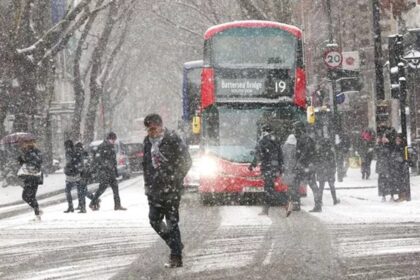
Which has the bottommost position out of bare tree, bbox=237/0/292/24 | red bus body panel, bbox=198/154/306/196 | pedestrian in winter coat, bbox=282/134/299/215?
red bus body panel, bbox=198/154/306/196

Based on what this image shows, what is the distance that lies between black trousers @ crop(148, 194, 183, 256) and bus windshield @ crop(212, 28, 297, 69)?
10508 mm

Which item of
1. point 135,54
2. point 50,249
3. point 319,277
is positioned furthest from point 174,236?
point 135,54

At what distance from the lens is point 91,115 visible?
4238 cm

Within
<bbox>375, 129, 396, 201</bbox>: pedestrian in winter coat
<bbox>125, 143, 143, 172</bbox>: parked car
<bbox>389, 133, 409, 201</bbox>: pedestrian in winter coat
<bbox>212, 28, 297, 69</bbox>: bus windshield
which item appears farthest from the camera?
<bbox>125, 143, 143, 172</bbox>: parked car

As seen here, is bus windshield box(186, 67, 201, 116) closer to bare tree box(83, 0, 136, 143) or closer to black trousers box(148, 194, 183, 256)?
bare tree box(83, 0, 136, 143)

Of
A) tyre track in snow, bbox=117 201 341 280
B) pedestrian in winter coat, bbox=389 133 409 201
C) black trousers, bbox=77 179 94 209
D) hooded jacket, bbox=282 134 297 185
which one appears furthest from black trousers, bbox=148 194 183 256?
pedestrian in winter coat, bbox=389 133 409 201

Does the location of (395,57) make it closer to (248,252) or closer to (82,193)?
(82,193)

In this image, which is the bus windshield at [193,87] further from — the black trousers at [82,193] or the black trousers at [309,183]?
the black trousers at [309,183]

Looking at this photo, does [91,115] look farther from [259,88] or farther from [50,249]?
[50,249]

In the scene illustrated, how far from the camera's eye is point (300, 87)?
19.7 metres

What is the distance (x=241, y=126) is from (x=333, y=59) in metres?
5.08

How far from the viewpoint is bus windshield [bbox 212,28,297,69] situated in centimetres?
1978

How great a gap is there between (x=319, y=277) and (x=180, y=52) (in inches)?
2097

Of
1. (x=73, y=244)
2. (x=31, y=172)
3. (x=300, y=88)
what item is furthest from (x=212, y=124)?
(x=73, y=244)
